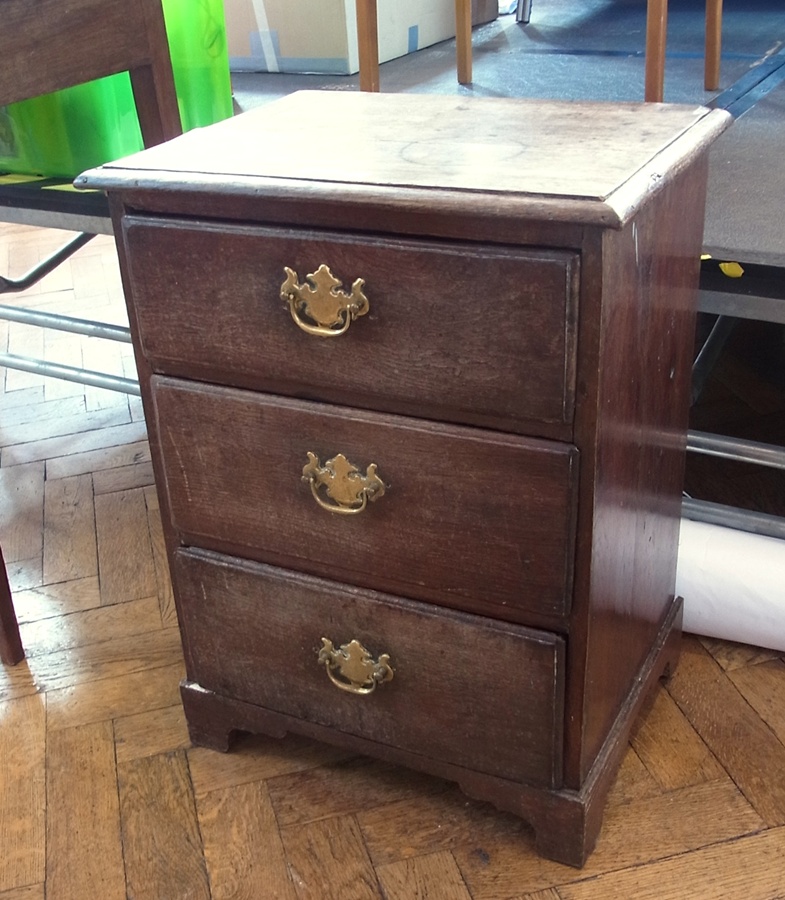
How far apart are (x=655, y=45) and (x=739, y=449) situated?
0.71 m

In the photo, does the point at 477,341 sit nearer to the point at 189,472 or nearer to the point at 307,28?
the point at 189,472

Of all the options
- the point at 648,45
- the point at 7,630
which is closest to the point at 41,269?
the point at 7,630

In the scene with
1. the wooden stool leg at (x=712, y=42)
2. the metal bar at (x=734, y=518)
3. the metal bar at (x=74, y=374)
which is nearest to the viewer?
the metal bar at (x=734, y=518)

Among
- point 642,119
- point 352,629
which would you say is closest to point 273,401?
point 352,629

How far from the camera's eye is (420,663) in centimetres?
99

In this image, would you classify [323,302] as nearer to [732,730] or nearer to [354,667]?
[354,667]

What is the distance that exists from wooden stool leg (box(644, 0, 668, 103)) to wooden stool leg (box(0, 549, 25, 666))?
119cm

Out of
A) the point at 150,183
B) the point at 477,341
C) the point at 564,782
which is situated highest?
the point at 150,183

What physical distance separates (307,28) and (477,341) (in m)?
1.87

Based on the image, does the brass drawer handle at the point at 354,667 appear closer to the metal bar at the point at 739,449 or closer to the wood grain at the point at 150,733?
the wood grain at the point at 150,733

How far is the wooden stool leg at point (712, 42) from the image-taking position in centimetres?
187

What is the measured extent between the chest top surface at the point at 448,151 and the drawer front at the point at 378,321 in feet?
0.14

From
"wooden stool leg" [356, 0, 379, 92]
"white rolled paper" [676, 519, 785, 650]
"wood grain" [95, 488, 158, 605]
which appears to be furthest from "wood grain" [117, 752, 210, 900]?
"wooden stool leg" [356, 0, 379, 92]

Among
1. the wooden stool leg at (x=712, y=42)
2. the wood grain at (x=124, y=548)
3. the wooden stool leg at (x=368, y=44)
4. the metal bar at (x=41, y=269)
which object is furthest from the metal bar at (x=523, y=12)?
the wood grain at (x=124, y=548)
